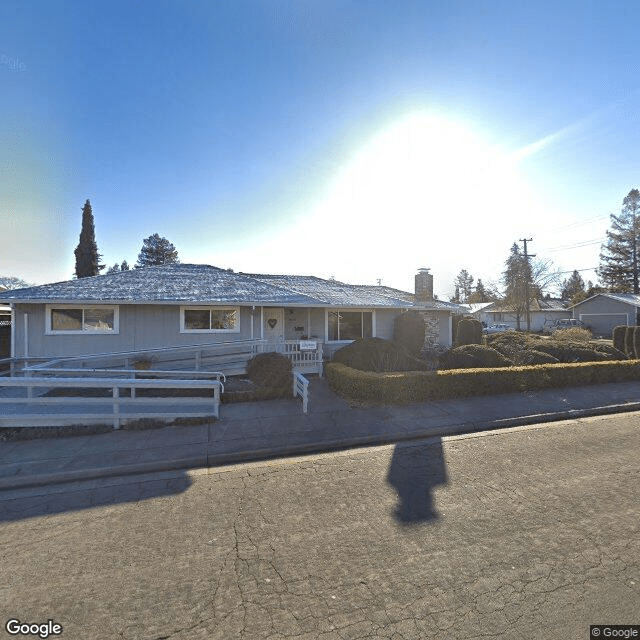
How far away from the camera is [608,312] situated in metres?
38.3

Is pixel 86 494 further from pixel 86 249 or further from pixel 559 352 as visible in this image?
pixel 86 249

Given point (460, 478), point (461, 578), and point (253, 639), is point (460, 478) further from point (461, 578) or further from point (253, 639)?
point (253, 639)

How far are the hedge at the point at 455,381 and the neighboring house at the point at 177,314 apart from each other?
4072 millimetres

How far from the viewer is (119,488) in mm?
5125

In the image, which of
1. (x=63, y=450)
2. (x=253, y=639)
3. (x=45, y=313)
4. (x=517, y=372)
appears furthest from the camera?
(x=45, y=313)

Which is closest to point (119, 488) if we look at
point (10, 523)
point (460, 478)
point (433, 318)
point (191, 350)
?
point (10, 523)

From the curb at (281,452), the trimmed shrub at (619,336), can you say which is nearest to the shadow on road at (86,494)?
the curb at (281,452)

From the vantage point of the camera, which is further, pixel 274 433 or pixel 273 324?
pixel 273 324

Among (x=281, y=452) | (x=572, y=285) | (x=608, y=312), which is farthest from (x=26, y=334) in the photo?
(x=572, y=285)

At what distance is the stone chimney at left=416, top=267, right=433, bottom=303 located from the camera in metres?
18.6

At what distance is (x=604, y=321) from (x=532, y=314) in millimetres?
13315

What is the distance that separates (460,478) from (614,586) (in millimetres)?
2256

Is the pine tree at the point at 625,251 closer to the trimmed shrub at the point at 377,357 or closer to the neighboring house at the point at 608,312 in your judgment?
the neighboring house at the point at 608,312

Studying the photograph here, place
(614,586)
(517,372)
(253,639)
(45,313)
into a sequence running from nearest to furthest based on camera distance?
1. (253,639)
2. (614,586)
3. (517,372)
4. (45,313)
